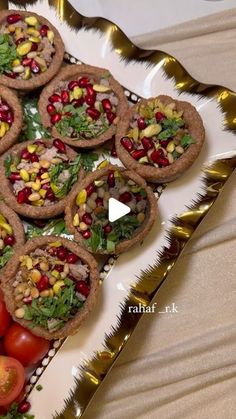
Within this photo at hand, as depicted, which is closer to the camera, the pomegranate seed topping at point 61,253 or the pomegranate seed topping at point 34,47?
the pomegranate seed topping at point 61,253

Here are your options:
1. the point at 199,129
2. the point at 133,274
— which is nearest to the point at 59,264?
the point at 133,274

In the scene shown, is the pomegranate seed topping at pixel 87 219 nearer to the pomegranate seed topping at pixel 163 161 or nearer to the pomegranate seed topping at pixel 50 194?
the pomegranate seed topping at pixel 50 194

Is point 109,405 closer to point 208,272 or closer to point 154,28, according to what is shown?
point 208,272

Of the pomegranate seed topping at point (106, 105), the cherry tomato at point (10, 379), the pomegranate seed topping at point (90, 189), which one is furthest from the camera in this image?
the pomegranate seed topping at point (106, 105)

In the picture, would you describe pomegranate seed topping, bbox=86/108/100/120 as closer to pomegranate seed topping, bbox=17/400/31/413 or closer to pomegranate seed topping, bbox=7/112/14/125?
pomegranate seed topping, bbox=7/112/14/125

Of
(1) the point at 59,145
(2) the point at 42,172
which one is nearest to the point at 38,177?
(2) the point at 42,172

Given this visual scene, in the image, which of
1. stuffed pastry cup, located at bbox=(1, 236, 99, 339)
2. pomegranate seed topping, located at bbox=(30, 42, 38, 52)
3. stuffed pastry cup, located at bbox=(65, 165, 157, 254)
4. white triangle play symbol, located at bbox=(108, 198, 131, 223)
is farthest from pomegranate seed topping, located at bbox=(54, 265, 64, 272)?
pomegranate seed topping, located at bbox=(30, 42, 38, 52)

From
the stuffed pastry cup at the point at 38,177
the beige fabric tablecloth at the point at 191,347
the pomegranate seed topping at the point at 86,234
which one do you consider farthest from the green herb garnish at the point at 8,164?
the beige fabric tablecloth at the point at 191,347
